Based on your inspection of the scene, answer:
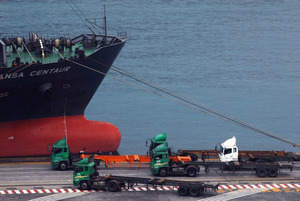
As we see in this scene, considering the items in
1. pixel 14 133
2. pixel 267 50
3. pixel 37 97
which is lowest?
pixel 14 133

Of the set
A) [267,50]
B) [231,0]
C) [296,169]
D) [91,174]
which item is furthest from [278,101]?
[231,0]

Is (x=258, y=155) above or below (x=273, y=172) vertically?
above

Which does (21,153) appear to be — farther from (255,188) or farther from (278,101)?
(278,101)

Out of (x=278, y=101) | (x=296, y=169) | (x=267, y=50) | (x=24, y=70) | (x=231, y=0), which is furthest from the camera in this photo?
(x=231, y=0)

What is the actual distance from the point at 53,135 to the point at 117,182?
591 inches

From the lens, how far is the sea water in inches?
3014

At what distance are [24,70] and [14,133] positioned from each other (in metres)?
6.18

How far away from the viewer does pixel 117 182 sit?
42.7 m

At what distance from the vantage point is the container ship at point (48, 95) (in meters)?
53.6

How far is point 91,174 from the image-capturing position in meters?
43.5

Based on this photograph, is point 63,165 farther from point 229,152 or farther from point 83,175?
point 229,152

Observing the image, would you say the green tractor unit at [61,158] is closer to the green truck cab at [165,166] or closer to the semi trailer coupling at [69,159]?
the semi trailer coupling at [69,159]

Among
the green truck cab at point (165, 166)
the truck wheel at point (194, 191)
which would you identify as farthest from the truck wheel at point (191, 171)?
the truck wheel at point (194, 191)

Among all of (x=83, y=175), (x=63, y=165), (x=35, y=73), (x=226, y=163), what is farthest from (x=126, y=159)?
(x=35, y=73)
